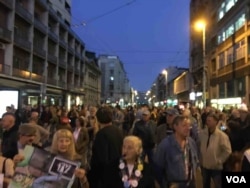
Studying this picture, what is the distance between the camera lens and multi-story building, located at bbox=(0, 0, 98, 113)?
146 feet

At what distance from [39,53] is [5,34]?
14.7 metres

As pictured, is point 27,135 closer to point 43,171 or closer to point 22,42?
point 43,171

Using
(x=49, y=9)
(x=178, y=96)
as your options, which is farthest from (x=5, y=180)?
(x=178, y=96)

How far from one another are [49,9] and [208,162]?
57.6 m

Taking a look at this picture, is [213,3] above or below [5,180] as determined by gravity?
above

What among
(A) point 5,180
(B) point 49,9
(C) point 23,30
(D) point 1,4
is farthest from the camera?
(B) point 49,9

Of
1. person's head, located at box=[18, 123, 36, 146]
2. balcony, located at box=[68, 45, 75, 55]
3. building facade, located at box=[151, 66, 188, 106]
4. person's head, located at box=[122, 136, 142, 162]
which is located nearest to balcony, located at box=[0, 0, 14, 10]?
balcony, located at box=[68, 45, 75, 55]

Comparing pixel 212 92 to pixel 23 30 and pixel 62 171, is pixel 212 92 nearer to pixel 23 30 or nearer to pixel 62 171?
pixel 23 30

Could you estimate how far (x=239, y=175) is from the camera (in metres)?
3.55

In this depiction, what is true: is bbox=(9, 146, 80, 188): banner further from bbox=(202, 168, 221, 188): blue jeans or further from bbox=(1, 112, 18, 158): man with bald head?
bbox=(202, 168, 221, 188): blue jeans

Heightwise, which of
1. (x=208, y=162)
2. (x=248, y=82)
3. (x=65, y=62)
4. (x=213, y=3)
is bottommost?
(x=208, y=162)

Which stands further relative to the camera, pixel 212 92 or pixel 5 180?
pixel 212 92

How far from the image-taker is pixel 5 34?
43.4 m

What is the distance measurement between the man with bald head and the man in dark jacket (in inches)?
47.8
